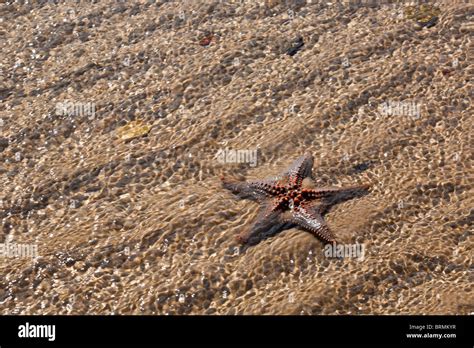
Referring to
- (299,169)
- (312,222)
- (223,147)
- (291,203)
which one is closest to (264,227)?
(291,203)

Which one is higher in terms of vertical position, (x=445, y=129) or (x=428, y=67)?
(x=428, y=67)

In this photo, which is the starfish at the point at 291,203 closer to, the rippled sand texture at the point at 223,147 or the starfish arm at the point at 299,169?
the starfish arm at the point at 299,169

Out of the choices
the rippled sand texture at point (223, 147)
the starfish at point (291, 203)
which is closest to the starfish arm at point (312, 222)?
the starfish at point (291, 203)

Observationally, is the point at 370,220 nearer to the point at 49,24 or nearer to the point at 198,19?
the point at 198,19

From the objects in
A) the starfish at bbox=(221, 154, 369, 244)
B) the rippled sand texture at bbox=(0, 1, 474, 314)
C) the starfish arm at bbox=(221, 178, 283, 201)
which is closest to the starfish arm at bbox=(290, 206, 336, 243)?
the starfish at bbox=(221, 154, 369, 244)

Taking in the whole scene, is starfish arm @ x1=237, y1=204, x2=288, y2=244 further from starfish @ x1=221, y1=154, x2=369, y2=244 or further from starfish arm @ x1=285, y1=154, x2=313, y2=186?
starfish arm @ x1=285, y1=154, x2=313, y2=186

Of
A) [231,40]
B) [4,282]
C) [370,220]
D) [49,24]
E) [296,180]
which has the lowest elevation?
[4,282]

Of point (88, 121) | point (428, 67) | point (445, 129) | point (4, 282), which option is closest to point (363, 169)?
point (445, 129)
